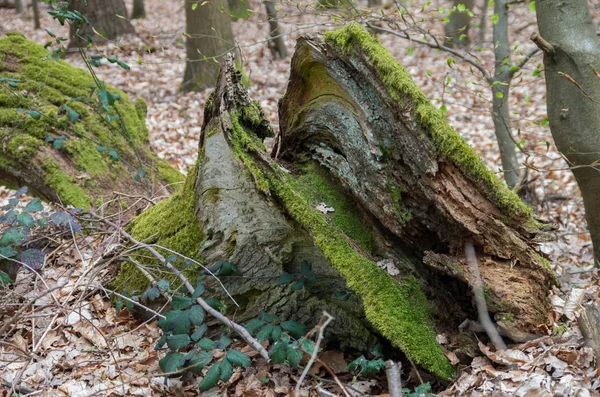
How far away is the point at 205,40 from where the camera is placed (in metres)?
9.56

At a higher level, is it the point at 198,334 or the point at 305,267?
the point at 305,267

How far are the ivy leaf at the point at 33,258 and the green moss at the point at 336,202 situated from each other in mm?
1838

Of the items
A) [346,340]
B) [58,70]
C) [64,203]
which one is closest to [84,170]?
[64,203]

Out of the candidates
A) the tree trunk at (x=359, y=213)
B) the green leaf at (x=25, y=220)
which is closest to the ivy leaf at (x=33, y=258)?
the green leaf at (x=25, y=220)

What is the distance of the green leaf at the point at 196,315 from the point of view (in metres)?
2.90

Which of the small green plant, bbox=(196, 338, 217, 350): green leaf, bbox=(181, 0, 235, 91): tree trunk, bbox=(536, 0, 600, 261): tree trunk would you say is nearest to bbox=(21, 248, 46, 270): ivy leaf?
the small green plant

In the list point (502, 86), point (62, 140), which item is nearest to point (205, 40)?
point (62, 140)

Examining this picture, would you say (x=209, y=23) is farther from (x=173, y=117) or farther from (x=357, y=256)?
(x=357, y=256)

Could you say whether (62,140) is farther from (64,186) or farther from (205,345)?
(205,345)

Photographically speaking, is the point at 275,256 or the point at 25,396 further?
the point at 275,256

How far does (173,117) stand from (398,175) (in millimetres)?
6877

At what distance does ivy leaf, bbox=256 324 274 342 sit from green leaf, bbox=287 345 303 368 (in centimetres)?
20

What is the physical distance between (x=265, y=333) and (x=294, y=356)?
28cm

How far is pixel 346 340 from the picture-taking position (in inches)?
128
